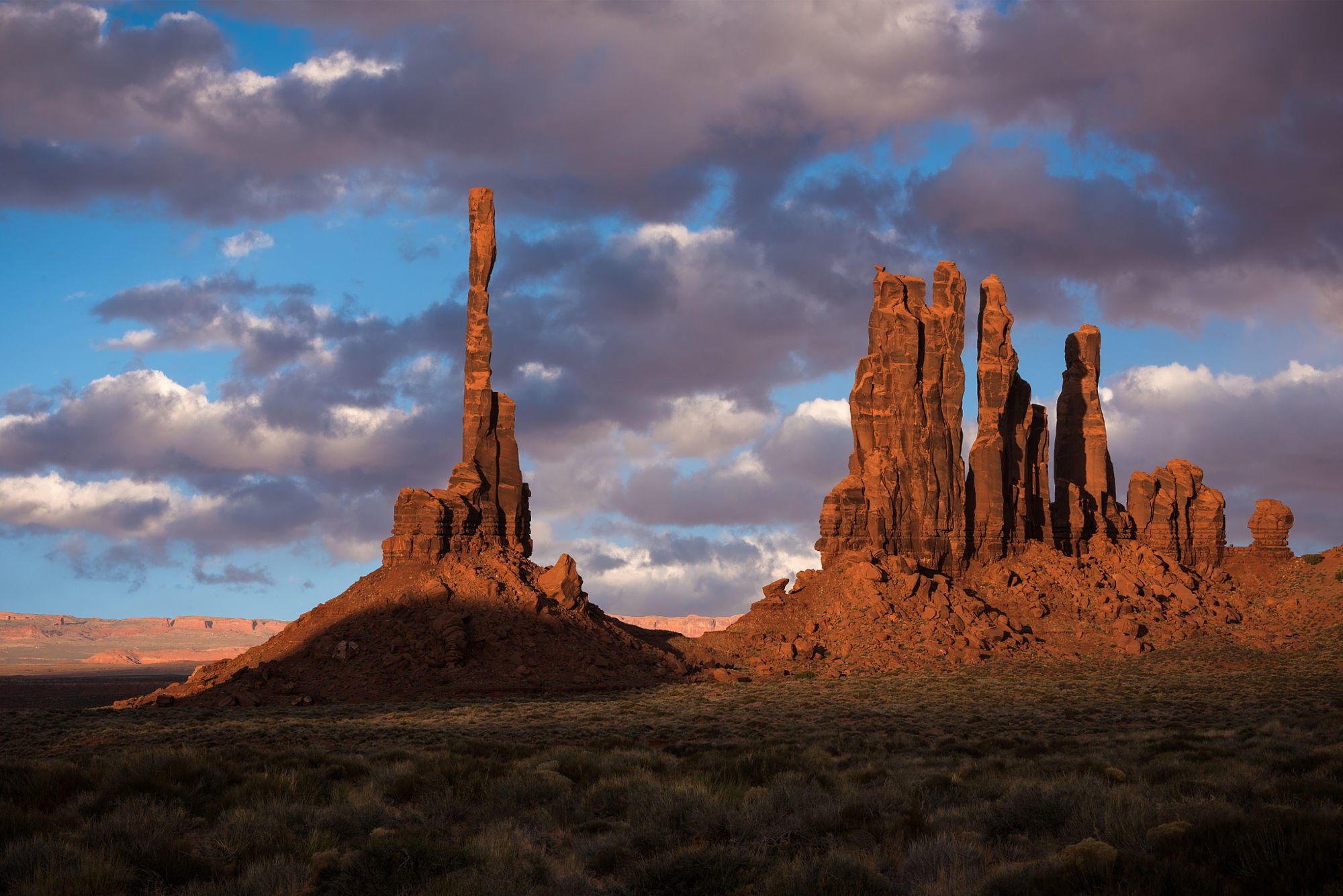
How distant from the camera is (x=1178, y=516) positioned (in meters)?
90.6

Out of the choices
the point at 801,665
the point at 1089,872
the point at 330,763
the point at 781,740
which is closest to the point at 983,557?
the point at 801,665

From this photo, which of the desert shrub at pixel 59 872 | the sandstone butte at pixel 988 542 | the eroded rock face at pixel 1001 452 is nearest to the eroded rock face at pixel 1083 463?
the sandstone butte at pixel 988 542

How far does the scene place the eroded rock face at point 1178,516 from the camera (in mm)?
89688

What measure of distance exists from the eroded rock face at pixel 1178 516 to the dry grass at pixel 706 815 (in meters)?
60.7

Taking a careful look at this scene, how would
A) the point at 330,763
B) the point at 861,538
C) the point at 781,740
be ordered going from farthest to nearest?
the point at 861,538
the point at 781,740
the point at 330,763

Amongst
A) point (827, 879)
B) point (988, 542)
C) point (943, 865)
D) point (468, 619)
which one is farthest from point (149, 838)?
point (988, 542)

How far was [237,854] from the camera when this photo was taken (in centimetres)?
1427

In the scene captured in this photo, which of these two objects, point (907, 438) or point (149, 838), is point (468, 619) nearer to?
point (907, 438)

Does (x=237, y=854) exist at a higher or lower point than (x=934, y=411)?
lower

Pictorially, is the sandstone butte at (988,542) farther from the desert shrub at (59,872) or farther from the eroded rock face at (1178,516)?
the desert shrub at (59,872)

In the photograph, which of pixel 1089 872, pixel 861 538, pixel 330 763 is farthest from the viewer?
pixel 861 538

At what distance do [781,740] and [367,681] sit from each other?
Answer: 3139 cm

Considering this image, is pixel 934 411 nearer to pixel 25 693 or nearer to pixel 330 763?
pixel 330 763

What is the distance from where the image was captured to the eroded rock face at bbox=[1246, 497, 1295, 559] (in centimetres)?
9006
